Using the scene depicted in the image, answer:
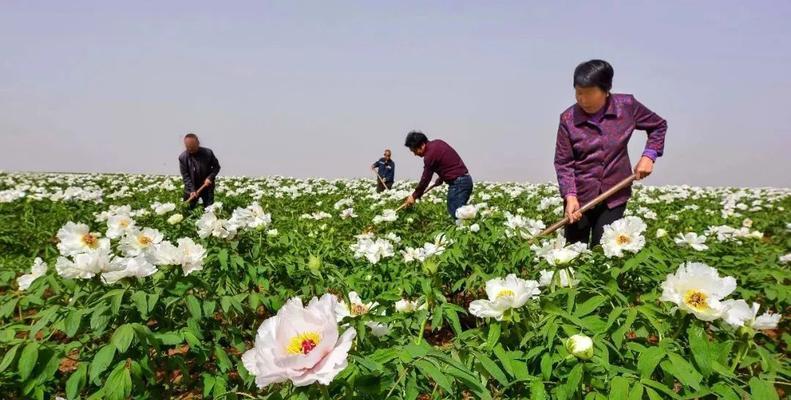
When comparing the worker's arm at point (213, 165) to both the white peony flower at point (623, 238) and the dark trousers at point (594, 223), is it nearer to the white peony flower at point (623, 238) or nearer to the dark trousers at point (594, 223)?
the dark trousers at point (594, 223)

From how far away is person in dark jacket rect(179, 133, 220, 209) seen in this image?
24.9 ft

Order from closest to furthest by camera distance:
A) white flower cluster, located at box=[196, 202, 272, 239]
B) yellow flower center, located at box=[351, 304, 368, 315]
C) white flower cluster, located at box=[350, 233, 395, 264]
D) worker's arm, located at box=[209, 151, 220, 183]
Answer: yellow flower center, located at box=[351, 304, 368, 315], white flower cluster, located at box=[196, 202, 272, 239], white flower cluster, located at box=[350, 233, 395, 264], worker's arm, located at box=[209, 151, 220, 183]

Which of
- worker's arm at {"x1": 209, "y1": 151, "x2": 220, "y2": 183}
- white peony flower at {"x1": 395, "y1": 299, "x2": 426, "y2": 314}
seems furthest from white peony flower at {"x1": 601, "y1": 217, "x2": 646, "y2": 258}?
worker's arm at {"x1": 209, "y1": 151, "x2": 220, "y2": 183}

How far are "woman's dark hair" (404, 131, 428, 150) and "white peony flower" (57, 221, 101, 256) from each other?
159 inches

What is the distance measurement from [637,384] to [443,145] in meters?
5.18

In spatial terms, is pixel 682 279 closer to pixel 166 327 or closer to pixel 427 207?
pixel 166 327

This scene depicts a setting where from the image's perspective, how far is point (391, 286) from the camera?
10.6 feet

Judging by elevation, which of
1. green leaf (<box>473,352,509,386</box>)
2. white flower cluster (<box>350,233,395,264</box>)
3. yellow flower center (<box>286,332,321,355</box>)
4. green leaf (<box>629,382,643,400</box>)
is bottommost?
white flower cluster (<box>350,233,395,264</box>)

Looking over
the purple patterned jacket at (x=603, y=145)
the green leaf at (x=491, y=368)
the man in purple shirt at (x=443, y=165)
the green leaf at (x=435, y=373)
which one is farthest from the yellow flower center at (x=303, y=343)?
the man in purple shirt at (x=443, y=165)

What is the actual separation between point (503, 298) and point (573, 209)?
188 cm

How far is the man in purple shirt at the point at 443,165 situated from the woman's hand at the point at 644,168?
310cm

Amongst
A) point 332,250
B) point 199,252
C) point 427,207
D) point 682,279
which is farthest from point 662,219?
point 199,252

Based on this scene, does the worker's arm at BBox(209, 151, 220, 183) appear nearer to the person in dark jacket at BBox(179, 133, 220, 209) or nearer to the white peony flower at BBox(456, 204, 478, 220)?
the person in dark jacket at BBox(179, 133, 220, 209)

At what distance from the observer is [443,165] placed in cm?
627
